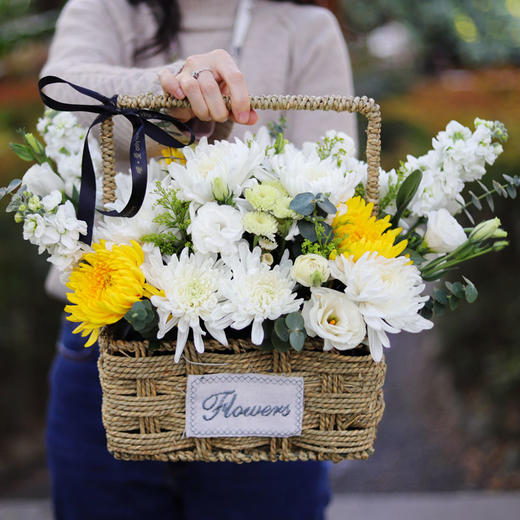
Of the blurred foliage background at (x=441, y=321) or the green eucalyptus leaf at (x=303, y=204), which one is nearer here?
the green eucalyptus leaf at (x=303, y=204)

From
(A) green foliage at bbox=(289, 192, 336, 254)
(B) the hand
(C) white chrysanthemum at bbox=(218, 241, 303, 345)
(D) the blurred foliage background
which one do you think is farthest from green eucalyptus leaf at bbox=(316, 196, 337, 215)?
(D) the blurred foliage background

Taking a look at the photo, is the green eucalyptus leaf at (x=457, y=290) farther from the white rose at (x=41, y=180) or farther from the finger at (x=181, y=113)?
the white rose at (x=41, y=180)

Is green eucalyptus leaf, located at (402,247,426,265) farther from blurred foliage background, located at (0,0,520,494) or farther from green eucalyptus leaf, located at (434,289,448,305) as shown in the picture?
blurred foliage background, located at (0,0,520,494)

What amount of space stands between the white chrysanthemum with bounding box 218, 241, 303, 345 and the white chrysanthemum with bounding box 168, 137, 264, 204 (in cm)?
9

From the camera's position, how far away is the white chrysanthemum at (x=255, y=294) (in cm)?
76

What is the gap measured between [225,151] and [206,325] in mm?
250

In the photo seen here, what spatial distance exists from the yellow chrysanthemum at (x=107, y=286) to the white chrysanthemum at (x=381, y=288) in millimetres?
265

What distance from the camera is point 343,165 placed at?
892 mm

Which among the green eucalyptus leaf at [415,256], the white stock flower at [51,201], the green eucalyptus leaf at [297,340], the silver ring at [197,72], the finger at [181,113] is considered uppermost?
the silver ring at [197,72]

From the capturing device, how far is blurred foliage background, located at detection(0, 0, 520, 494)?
260 cm

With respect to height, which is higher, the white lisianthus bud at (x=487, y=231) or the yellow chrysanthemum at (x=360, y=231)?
the yellow chrysanthemum at (x=360, y=231)

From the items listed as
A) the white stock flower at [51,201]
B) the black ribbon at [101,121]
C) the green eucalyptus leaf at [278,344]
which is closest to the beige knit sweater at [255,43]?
the black ribbon at [101,121]

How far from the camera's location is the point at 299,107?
84cm

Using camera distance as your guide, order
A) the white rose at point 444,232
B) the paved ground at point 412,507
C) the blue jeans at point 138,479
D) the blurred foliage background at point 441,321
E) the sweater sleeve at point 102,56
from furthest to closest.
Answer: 1. the blurred foliage background at point 441,321
2. the paved ground at point 412,507
3. the blue jeans at point 138,479
4. the sweater sleeve at point 102,56
5. the white rose at point 444,232
